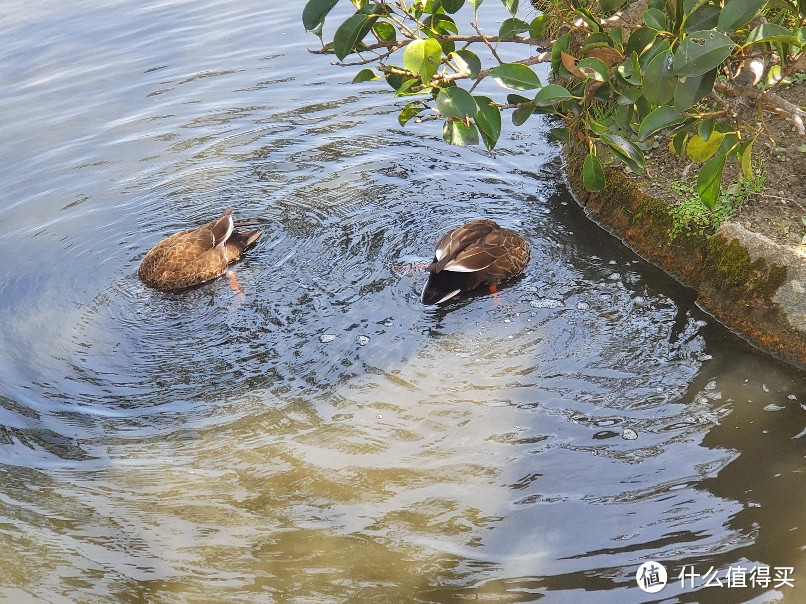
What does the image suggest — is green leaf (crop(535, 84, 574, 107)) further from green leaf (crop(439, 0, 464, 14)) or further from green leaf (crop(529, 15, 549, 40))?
green leaf (crop(529, 15, 549, 40))

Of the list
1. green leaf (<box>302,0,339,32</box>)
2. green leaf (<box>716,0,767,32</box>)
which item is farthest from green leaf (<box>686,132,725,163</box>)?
green leaf (<box>302,0,339,32</box>)

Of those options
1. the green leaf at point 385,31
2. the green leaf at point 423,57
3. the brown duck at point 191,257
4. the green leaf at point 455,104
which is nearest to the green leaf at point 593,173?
the green leaf at point 455,104

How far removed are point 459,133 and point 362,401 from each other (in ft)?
7.00

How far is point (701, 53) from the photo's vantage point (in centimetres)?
334

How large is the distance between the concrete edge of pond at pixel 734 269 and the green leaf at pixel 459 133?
2.80 metres

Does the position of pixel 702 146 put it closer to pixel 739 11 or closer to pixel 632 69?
pixel 632 69

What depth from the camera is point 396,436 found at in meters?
5.06

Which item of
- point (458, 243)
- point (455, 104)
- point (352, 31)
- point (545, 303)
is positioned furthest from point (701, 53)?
point (458, 243)

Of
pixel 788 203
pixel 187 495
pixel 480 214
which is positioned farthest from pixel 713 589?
pixel 480 214

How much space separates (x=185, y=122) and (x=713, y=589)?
7.84m

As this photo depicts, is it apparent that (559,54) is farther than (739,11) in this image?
Yes

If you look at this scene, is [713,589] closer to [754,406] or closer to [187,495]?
[754,406]

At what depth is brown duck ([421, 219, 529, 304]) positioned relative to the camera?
6.27 meters

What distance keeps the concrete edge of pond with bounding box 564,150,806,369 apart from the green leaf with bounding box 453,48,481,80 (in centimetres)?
275
